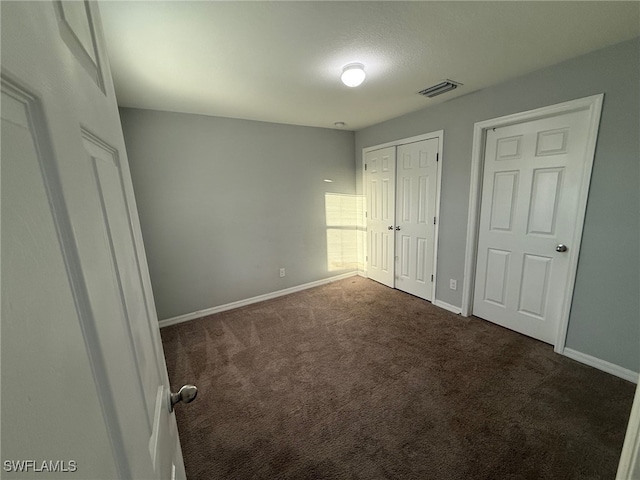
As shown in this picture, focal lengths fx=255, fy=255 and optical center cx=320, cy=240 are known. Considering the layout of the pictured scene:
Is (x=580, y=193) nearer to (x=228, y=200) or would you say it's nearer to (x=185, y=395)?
(x=185, y=395)

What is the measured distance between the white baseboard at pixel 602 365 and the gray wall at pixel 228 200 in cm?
280

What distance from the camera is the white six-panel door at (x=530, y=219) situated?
6.73 feet

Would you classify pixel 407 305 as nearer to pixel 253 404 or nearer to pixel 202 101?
pixel 253 404

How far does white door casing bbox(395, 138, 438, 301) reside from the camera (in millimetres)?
3010

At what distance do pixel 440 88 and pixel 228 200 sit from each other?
8.26ft

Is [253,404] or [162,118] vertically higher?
[162,118]

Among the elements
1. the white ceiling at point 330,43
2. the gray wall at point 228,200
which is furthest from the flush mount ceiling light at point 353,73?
the gray wall at point 228,200

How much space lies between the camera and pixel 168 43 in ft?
5.08

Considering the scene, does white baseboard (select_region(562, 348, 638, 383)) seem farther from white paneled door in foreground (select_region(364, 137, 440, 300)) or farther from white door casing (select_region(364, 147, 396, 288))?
white door casing (select_region(364, 147, 396, 288))

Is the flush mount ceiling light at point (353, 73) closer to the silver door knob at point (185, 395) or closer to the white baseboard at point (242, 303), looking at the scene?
the silver door knob at point (185, 395)

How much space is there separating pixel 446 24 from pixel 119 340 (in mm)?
2049

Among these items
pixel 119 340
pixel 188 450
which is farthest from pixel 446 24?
pixel 188 450

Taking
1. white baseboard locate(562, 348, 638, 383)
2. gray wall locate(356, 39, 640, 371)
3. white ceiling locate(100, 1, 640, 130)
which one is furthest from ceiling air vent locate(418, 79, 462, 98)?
white baseboard locate(562, 348, 638, 383)

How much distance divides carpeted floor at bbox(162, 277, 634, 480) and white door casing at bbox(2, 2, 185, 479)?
1220mm
